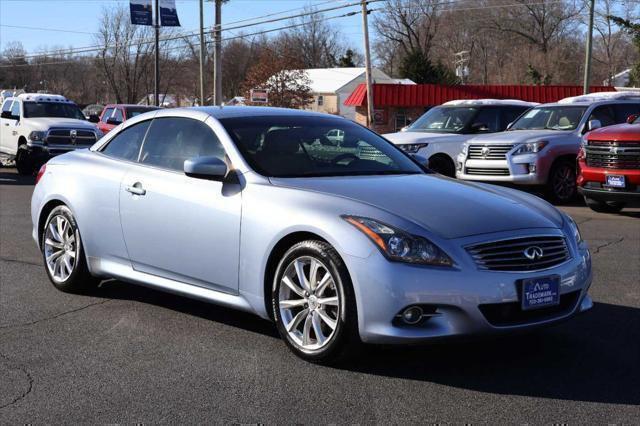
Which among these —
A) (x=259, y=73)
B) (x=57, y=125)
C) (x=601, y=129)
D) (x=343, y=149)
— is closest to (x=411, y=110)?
(x=259, y=73)

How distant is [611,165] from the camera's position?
41.5 feet

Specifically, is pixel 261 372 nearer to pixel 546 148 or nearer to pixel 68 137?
pixel 546 148

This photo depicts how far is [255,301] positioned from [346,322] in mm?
801

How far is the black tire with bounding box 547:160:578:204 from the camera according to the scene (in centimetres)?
1482

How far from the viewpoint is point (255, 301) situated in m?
5.39

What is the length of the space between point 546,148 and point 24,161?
12374 millimetres

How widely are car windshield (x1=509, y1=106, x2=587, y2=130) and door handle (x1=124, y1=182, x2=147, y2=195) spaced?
10785 millimetres

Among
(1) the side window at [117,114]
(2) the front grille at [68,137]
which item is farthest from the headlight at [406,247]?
(1) the side window at [117,114]

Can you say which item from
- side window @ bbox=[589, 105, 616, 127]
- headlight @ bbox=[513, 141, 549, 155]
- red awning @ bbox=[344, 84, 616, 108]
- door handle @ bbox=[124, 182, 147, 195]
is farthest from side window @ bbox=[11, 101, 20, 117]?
red awning @ bbox=[344, 84, 616, 108]

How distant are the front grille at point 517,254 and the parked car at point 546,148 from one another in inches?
376

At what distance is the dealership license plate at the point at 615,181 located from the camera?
12469 millimetres

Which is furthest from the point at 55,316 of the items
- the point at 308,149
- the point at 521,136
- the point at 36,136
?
the point at 36,136

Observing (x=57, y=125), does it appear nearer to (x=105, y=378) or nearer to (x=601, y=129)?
(x=601, y=129)

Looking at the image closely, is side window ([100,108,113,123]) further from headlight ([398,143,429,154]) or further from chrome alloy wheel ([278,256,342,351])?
chrome alloy wheel ([278,256,342,351])
